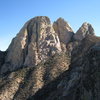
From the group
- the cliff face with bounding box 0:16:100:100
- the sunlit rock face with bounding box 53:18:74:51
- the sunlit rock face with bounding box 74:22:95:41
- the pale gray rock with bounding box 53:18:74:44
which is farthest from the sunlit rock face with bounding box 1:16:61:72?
the sunlit rock face with bounding box 74:22:95:41

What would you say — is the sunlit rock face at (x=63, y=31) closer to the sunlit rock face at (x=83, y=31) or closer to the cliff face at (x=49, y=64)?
the cliff face at (x=49, y=64)

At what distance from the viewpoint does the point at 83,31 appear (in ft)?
426

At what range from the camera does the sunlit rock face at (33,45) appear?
376ft

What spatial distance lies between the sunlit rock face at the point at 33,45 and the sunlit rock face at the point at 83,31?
38.6ft

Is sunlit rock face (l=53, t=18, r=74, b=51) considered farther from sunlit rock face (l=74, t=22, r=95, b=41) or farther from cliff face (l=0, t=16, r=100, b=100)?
sunlit rock face (l=74, t=22, r=95, b=41)

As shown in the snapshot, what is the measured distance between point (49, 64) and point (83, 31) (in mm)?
33207

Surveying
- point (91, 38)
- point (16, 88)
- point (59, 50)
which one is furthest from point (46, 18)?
point (91, 38)

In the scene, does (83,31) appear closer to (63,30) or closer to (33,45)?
(63,30)

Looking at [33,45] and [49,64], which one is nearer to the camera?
[49,64]

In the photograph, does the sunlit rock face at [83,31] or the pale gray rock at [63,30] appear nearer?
the sunlit rock face at [83,31]

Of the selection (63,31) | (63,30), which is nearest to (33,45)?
(63,31)

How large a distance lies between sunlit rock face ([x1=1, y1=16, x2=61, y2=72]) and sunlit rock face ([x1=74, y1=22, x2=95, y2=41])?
1178 centimetres

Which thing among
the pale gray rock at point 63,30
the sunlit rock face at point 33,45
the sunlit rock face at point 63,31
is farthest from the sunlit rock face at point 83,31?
the sunlit rock face at point 33,45

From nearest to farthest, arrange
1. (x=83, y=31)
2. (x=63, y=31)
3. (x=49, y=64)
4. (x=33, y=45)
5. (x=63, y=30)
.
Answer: (x=49, y=64) → (x=33, y=45) → (x=83, y=31) → (x=63, y=31) → (x=63, y=30)
